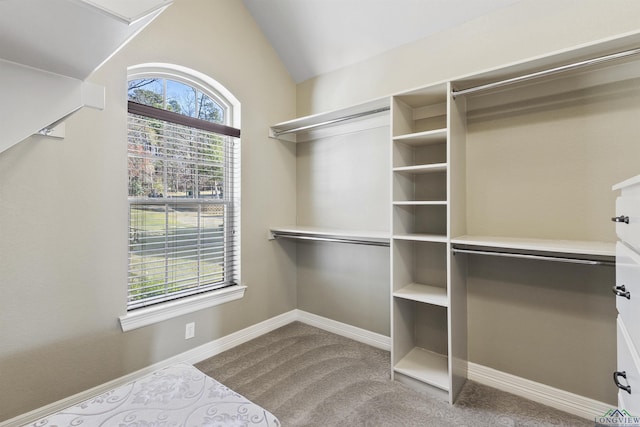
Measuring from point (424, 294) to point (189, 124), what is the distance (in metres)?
2.29

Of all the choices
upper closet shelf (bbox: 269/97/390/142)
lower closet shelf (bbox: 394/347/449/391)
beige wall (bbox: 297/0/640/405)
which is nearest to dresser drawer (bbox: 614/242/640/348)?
beige wall (bbox: 297/0/640/405)

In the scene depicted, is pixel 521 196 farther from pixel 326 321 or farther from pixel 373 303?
pixel 326 321

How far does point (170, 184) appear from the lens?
2330 millimetres

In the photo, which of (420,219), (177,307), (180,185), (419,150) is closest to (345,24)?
(419,150)

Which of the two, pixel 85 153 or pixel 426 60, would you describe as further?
pixel 426 60

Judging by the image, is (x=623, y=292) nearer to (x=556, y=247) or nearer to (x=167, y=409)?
(x=556, y=247)

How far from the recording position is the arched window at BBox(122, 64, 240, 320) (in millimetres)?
2174

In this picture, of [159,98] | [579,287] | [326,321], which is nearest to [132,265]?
[159,98]

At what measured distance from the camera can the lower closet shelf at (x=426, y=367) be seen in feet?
6.54

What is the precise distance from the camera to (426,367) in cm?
215

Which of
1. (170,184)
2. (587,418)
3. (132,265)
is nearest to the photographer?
(587,418)

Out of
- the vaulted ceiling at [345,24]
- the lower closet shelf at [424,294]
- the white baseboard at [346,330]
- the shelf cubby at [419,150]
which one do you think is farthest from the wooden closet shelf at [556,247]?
the vaulted ceiling at [345,24]

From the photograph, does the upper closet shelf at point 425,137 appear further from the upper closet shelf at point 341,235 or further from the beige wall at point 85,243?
the beige wall at point 85,243

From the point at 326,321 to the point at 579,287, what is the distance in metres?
2.10
